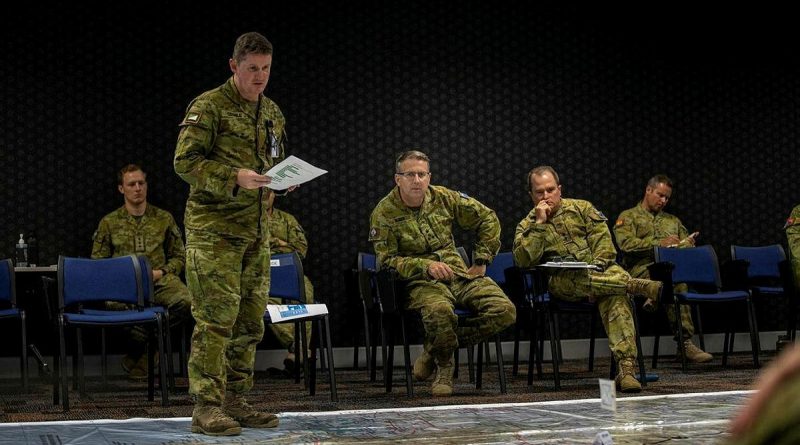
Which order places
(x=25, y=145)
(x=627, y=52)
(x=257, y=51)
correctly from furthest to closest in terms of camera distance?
(x=627, y=52)
(x=25, y=145)
(x=257, y=51)

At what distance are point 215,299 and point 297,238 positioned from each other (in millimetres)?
3352

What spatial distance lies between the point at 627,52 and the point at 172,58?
3.67 m

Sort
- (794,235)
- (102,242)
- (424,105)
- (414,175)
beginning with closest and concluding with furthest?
1. (414,175)
2. (102,242)
3. (794,235)
4. (424,105)

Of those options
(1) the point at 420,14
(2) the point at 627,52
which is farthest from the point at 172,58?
(2) the point at 627,52

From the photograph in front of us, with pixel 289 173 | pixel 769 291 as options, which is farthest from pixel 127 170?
pixel 769 291

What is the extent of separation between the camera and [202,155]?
3383mm

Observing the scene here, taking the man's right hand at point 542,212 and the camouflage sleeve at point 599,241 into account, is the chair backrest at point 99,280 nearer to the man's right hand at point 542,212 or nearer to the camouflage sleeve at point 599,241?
the man's right hand at point 542,212

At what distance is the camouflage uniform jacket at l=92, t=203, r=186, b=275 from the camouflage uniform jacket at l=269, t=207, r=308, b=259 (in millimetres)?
651

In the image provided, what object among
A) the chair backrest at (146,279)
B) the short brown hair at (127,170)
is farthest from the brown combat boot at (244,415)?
the short brown hair at (127,170)

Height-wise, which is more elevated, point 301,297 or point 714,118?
point 714,118

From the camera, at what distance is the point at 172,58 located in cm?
686

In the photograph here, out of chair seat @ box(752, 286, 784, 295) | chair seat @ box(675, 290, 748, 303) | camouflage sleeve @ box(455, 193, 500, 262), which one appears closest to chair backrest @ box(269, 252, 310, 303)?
camouflage sleeve @ box(455, 193, 500, 262)

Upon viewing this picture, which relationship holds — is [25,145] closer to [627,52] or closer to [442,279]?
[442,279]

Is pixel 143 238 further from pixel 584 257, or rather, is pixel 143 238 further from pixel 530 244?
pixel 584 257
